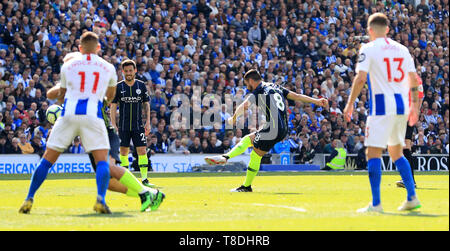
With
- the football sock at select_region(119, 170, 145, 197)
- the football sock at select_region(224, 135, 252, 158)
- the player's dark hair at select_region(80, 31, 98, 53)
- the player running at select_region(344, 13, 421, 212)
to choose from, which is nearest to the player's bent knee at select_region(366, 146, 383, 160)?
the player running at select_region(344, 13, 421, 212)

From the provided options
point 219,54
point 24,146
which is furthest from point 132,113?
point 219,54

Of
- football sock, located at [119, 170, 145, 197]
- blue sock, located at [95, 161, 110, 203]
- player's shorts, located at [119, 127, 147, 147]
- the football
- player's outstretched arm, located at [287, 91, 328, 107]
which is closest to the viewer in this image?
blue sock, located at [95, 161, 110, 203]

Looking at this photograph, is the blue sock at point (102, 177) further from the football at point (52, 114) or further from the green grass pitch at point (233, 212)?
the football at point (52, 114)

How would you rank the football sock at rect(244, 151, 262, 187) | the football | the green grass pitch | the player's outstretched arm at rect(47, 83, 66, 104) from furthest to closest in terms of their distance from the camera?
the football sock at rect(244, 151, 262, 187) → the football → the player's outstretched arm at rect(47, 83, 66, 104) → the green grass pitch

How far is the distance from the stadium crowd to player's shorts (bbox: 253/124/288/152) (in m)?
10.6

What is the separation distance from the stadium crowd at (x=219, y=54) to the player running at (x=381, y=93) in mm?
15336

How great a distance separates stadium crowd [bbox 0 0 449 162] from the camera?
24.4 metres

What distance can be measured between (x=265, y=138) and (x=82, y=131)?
525cm

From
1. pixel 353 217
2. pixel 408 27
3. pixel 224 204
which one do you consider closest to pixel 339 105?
pixel 408 27

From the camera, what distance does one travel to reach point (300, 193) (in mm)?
13445

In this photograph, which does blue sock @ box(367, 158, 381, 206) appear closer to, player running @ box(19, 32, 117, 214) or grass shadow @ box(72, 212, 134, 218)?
grass shadow @ box(72, 212, 134, 218)

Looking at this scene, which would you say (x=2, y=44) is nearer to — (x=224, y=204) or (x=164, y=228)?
(x=224, y=204)

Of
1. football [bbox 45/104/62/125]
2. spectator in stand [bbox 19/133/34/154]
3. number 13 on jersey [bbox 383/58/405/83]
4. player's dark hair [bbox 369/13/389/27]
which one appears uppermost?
player's dark hair [bbox 369/13/389/27]

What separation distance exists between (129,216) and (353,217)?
102 inches
